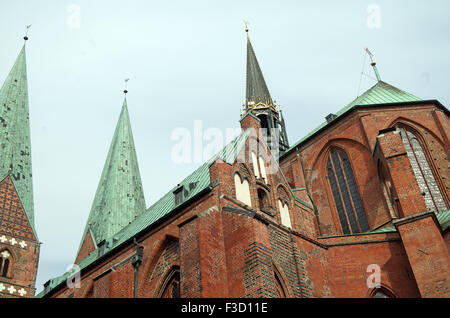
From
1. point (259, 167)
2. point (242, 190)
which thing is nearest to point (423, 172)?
point (259, 167)

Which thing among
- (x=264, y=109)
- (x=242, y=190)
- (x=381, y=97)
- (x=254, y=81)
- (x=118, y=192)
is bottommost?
(x=242, y=190)

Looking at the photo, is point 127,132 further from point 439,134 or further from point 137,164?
point 439,134

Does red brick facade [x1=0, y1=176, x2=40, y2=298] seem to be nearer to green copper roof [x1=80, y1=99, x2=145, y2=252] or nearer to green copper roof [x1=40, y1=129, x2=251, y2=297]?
green copper roof [x1=80, y1=99, x2=145, y2=252]

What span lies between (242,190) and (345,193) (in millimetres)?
8777

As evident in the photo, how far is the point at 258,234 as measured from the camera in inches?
544

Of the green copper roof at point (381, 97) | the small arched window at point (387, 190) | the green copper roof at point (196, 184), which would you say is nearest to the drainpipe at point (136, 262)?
the green copper roof at point (196, 184)

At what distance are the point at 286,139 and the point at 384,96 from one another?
10.1 m

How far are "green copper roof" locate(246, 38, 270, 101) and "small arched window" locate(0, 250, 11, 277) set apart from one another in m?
19.1

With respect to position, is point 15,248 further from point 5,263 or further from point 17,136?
point 17,136

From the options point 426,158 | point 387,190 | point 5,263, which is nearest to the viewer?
point 387,190

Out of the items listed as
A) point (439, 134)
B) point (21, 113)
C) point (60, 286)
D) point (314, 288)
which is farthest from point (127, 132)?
point (314, 288)

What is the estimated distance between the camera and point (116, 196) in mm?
32812

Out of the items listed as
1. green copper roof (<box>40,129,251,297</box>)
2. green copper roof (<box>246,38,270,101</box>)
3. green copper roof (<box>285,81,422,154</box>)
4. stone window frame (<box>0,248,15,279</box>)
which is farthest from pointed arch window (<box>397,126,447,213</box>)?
stone window frame (<box>0,248,15,279</box>)
